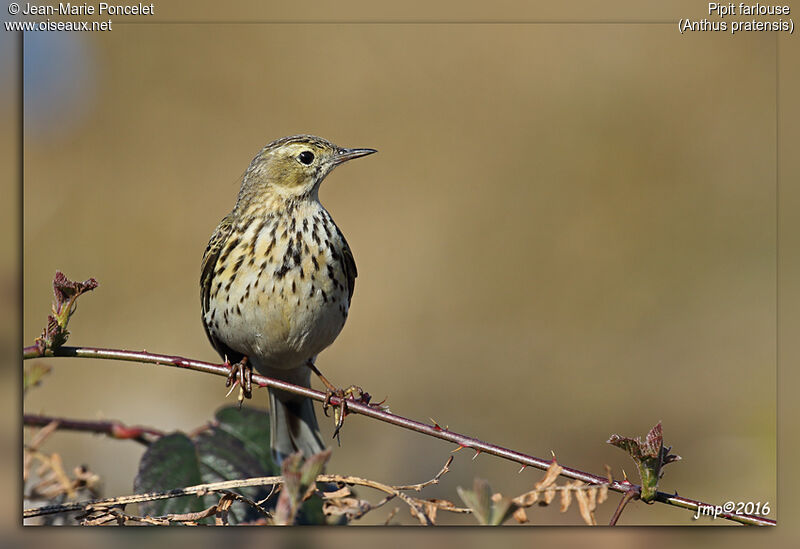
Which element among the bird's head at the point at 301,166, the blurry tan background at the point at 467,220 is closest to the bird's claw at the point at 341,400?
the blurry tan background at the point at 467,220

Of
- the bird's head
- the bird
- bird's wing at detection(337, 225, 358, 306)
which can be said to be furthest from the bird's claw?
the bird's head

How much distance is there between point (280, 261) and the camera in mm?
3113

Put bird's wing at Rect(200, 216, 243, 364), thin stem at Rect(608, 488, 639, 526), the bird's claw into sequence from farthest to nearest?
bird's wing at Rect(200, 216, 243, 364) < the bird's claw < thin stem at Rect(608, 488, 639, 526)

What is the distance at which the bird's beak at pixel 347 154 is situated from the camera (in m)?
3.41

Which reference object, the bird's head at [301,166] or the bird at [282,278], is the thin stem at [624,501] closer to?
the bird at [282,278]

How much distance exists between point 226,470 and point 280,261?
81 cm

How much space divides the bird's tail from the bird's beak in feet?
3.08

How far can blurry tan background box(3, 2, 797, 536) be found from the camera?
3.34 metres

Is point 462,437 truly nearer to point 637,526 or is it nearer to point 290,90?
point 637,526

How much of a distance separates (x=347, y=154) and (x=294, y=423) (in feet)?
3.58

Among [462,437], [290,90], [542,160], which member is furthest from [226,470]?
[542,160]

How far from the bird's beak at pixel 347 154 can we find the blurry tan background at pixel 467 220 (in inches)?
18.3

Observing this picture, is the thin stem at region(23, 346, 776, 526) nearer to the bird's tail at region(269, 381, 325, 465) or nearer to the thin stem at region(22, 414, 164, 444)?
the thin stem at region(22, 414, 164, 444)

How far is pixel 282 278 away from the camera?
307 centimetres
